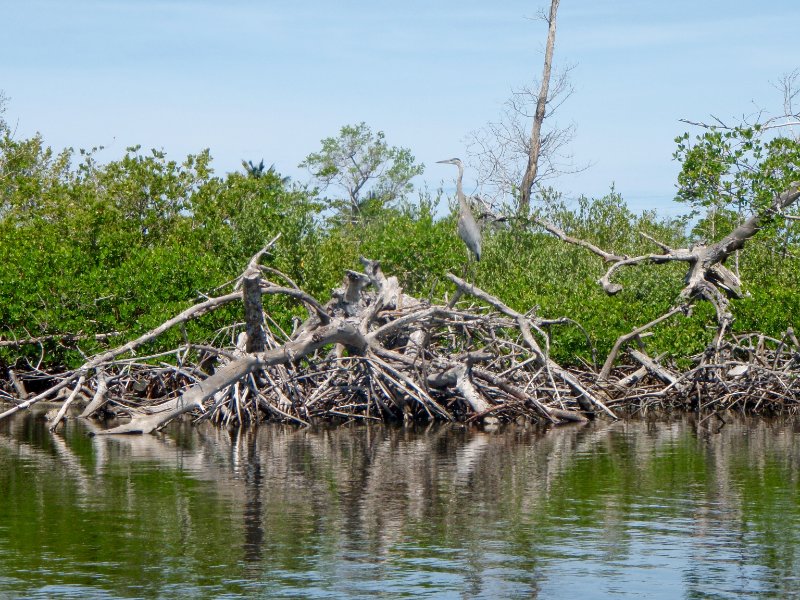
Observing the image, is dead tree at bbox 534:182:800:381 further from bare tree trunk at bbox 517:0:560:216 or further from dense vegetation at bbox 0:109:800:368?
bare tree trunk at bbox 517:0:560:216

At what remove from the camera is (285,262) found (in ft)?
81.9

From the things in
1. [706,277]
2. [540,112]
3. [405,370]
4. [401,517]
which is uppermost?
[540,112]

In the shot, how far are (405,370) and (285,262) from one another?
19.4ft

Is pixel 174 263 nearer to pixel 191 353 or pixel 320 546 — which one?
pixel 191 353

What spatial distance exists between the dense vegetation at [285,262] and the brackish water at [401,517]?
467 cm

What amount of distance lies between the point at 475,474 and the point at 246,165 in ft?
178

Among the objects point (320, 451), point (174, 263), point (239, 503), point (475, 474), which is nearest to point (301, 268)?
point (174, 263)

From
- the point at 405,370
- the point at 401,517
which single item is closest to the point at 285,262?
the point at 405,370

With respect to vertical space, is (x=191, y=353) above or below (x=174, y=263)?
below

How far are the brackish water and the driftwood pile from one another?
4.99 feet

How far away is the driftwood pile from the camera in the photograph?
18047 mm

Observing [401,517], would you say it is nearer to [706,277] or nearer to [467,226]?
[467,226]

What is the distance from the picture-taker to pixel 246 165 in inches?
2625

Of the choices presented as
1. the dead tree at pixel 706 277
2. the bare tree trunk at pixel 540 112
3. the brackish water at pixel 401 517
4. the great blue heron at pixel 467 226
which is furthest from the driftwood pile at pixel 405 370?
the bare tree trunk at pixel 540 112
